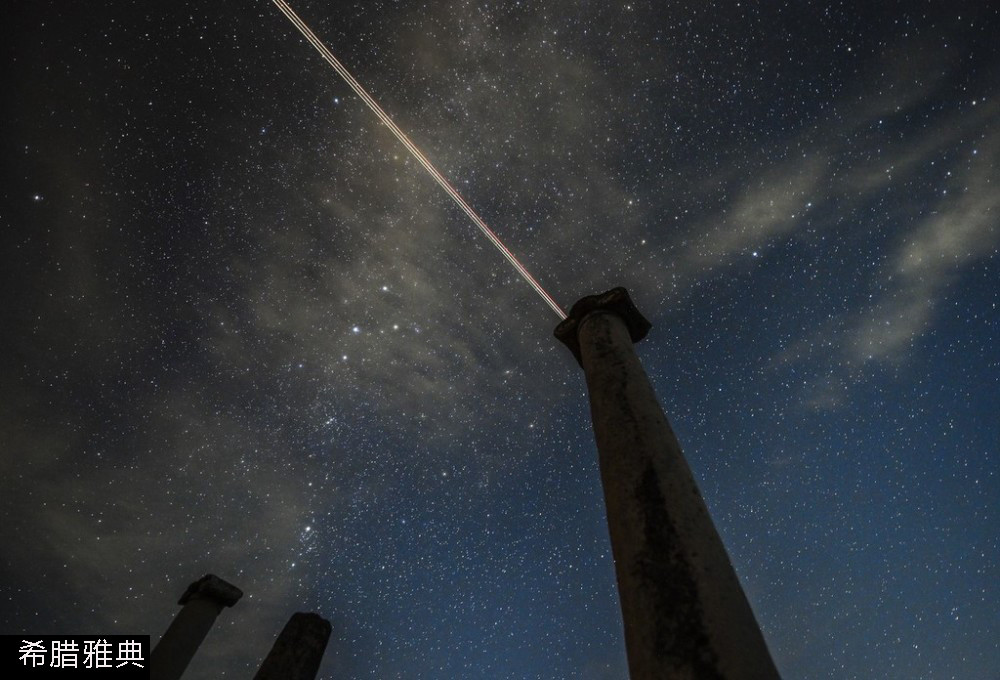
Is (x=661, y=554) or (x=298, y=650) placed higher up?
(x=298, y=650)

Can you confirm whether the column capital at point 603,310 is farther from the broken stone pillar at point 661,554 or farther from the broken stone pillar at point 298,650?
the broken stone pillar at point 298,650

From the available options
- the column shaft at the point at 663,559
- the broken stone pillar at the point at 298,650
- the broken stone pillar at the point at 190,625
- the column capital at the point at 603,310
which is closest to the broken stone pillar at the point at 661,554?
the column shaft at the point at 663,559

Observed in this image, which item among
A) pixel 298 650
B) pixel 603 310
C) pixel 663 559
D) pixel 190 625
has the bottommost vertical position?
pixel 663 559

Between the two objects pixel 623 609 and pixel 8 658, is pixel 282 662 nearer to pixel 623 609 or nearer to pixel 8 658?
pixel 8 658

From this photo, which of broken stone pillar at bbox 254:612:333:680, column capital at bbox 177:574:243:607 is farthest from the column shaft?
column capital at bbox 177:574:243:607

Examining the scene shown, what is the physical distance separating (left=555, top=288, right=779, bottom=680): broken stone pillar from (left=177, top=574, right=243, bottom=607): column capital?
28.5 ft

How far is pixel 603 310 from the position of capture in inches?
183

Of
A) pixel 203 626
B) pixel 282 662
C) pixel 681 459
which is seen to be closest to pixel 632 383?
pixel 681 459

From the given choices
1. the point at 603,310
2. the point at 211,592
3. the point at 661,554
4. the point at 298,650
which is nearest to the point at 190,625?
the point at 211,592

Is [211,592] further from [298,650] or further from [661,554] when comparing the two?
[661,554]

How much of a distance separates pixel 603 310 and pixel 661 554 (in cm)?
253

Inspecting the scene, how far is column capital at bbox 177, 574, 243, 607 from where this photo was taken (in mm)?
8766

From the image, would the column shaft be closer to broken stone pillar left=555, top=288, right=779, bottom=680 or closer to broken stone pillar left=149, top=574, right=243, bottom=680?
broken stone pillar left=555, top=288, right=779, bottom=680

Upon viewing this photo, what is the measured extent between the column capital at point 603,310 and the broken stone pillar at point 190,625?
8.35 metres
